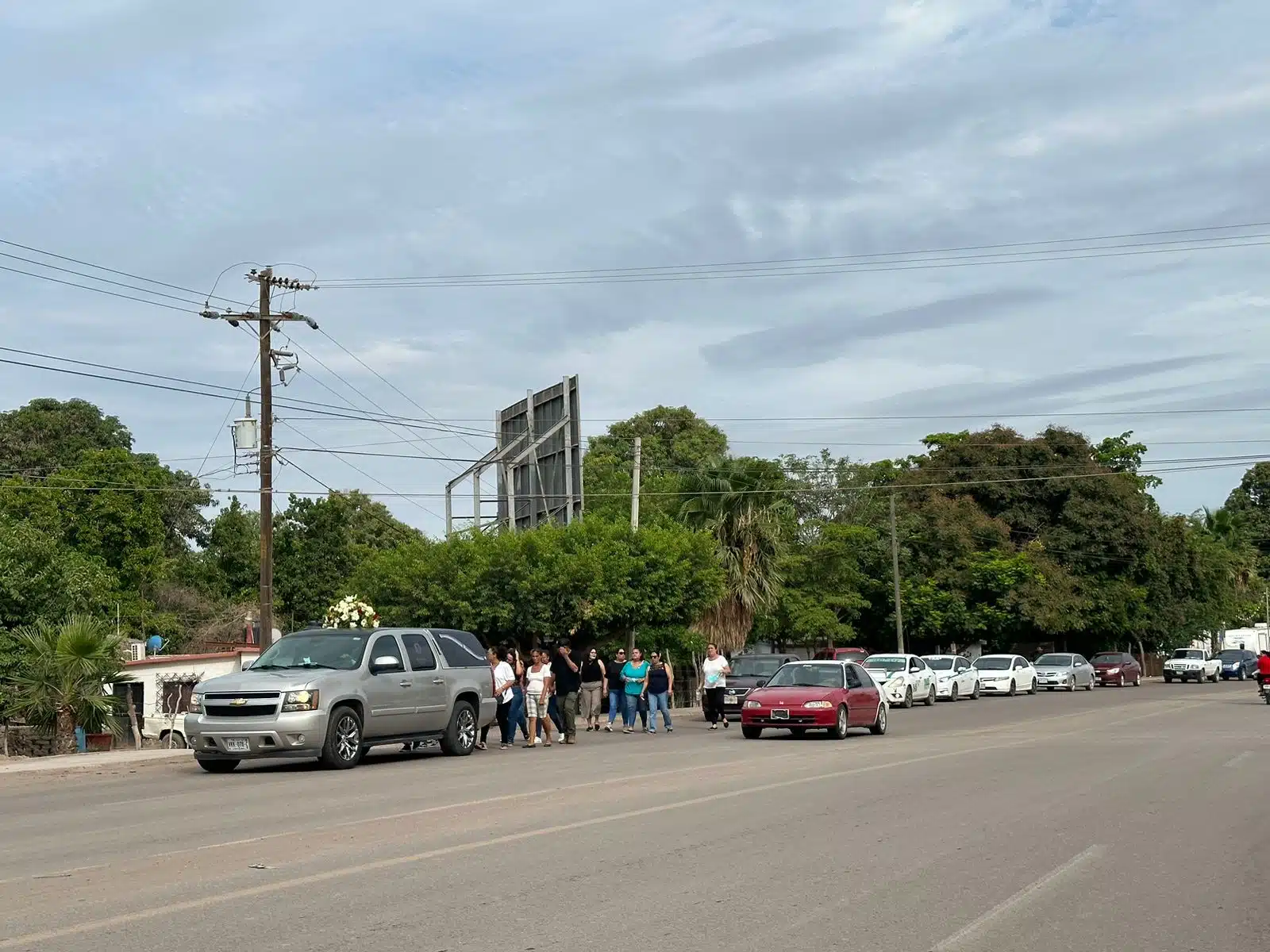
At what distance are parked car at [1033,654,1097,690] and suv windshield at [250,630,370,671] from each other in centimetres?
3646

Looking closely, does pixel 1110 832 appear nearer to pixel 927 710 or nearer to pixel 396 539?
pixel 927 710

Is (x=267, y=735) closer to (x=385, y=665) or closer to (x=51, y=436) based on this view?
(x=385, y=665)

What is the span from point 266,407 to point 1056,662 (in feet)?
111

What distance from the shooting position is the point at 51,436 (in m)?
67.7

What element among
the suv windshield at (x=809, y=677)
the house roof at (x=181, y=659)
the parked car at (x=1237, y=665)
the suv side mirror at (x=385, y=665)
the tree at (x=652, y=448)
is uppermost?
the tree at (x=652, y=448)

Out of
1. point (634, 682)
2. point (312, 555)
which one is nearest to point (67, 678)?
point (634, 682)

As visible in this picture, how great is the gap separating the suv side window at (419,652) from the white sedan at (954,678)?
26481 mm

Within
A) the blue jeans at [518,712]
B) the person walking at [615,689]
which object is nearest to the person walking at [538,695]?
the blue jeans at [518,712]

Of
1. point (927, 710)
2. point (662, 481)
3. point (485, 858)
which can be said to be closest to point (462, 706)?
point (485, 858)

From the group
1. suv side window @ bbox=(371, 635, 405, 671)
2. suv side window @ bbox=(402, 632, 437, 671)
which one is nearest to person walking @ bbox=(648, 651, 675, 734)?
suv side window @ bbox=(402, 632, 437, 671)

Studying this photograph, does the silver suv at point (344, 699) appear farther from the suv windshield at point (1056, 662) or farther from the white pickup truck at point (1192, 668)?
the white pickup truck at point (1192, 668)

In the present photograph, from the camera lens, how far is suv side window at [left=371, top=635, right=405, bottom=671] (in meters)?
20.1

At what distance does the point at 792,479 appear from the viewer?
71.4 m

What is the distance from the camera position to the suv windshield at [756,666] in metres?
34.9
